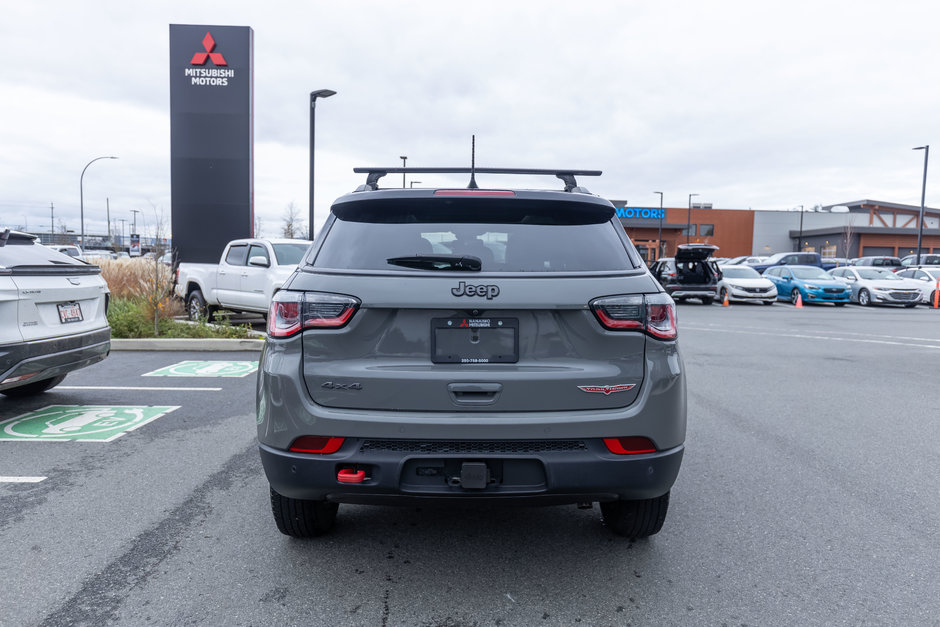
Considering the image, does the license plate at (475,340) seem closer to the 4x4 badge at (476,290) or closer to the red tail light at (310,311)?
the 4x4 badge at (476,290)

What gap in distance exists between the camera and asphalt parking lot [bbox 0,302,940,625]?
284cm

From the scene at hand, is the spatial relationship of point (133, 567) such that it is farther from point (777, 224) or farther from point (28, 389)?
point (777, 224)

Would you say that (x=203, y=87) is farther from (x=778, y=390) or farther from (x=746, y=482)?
(x=746, y=482)

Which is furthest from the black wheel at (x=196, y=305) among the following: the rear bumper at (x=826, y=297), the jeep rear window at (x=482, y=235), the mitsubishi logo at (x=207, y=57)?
the rear bumper at (x=826, y=297)

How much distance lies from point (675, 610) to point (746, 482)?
1920 mm

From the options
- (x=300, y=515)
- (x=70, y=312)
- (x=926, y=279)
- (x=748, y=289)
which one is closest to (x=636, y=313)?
(x=300, y=515)

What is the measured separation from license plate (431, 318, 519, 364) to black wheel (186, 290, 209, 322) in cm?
1135

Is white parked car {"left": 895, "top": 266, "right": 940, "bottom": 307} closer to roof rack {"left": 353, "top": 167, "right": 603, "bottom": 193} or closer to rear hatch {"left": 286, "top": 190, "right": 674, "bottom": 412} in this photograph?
roof rack {"left": 353, "top": 167, "right": 603, "bottom": 193}

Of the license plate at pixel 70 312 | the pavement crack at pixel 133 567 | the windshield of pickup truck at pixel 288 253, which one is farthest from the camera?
the windshield of pickup truck at pixel 288 253

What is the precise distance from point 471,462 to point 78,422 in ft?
15.5

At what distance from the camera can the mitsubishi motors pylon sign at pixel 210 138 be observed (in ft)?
52.6

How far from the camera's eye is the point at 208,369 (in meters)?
8.76

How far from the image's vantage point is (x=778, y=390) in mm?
7668

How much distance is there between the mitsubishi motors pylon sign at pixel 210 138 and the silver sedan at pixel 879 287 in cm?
2097
